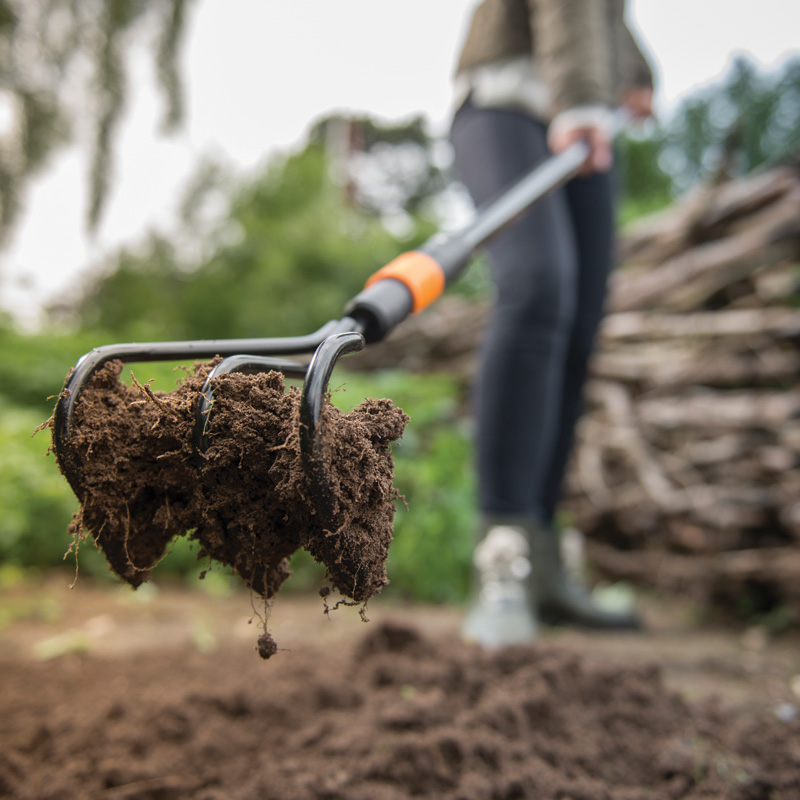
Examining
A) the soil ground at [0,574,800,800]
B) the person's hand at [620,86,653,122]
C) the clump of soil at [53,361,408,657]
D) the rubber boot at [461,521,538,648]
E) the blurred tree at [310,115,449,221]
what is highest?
the blurred tree at [310,115,449,221]

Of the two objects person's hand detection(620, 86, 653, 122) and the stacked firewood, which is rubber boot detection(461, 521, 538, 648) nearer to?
the stacked firewood

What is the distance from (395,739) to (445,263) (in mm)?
890

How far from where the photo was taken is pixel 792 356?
8.86ft

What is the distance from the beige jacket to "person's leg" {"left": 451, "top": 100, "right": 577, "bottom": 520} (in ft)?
0.91

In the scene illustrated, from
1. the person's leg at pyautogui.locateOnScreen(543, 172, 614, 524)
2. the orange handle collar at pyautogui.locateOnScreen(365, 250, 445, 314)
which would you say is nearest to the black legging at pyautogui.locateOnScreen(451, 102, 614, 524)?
the person's leg at pyautogui.locateOnScreen(543, 172, 614, 524)

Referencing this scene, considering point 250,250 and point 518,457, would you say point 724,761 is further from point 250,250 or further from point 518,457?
point 250,250

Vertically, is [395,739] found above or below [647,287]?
below

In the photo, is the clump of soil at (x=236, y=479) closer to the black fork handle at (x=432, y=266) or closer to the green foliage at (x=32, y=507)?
the black fork handle at (x=432, y=266)

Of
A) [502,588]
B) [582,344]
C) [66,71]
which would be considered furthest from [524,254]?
[66,71]

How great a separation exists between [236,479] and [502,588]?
117cm

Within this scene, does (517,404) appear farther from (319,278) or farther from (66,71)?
(319,278)

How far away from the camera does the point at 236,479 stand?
84 cm

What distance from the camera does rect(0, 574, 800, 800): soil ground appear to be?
1.09 meters

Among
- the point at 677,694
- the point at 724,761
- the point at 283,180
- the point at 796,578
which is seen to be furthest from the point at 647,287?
the point at 283,180
